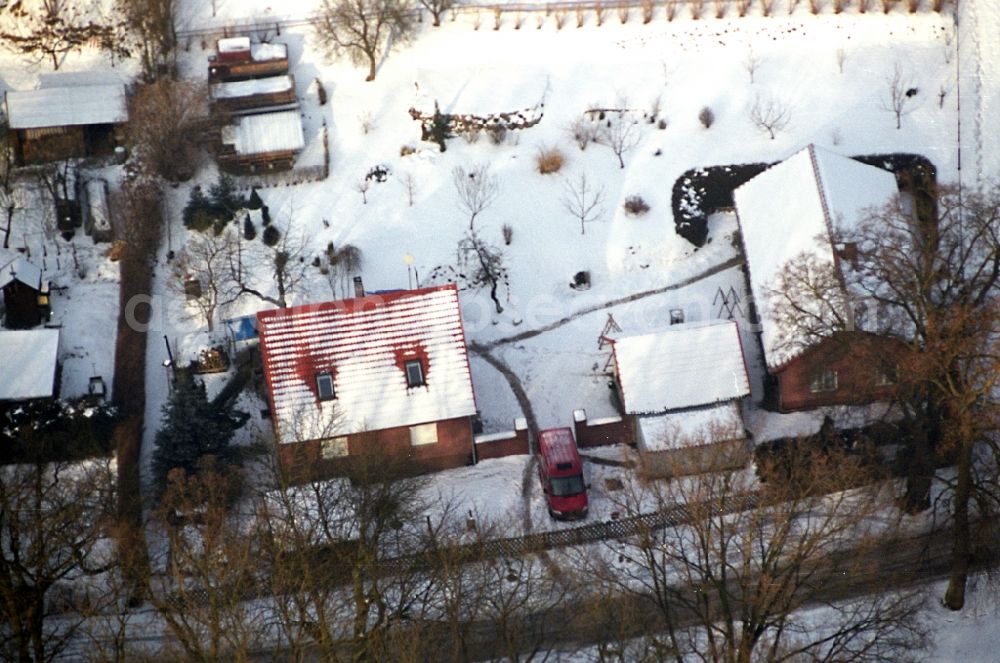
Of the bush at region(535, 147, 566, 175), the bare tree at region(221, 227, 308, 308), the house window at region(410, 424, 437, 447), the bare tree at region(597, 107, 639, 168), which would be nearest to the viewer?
the house window at region(410, 424, 437, 447)

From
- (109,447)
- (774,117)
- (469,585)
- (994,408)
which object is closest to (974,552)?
(994,408)


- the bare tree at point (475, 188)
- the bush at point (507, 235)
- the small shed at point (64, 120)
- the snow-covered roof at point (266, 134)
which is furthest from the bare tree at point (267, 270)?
the small shed at point (64, 120)

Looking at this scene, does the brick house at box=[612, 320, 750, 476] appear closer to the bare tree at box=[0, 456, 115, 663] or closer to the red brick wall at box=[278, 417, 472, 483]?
the red brick wall at box=[278, 417, 472, 483]

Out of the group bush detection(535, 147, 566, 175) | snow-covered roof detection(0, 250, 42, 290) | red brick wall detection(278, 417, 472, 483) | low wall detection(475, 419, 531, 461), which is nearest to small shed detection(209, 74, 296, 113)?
snow-covered roof detection(0, 250, 42, 290)

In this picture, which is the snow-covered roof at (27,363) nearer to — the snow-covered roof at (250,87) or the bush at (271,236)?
the bush at (271,236)

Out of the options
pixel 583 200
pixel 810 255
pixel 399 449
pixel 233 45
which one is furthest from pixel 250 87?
pixel 810 255

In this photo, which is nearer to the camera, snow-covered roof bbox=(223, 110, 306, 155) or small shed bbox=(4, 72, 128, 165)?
snow-covered roof bbox=(223, 110, 306, 155)
